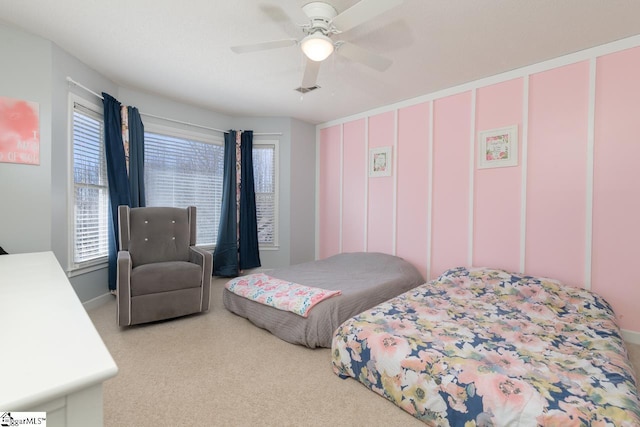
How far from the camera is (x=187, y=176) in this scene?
411 cm

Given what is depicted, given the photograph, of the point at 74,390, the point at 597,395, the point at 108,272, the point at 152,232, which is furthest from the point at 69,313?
the point at 108,272

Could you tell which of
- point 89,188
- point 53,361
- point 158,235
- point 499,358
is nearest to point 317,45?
A: point 53,361

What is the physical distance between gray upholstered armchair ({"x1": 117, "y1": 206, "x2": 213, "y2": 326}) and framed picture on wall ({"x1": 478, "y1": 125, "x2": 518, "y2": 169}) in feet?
9.81

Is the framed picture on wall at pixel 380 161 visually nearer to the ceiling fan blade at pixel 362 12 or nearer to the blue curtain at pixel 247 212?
the blue curtain at pixel 247 212

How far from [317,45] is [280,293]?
193 centimetres

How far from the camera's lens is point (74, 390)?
1.65ft

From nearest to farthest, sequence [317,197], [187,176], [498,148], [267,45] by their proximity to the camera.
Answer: [267,45], [498,148], [187,176], [317,197]

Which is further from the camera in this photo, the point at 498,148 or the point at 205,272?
the point at 498,148

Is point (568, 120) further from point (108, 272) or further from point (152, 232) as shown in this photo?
point (108, 272)

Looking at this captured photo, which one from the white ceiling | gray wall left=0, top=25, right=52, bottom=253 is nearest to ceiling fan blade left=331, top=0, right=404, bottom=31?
the white ceiling

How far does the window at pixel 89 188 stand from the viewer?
114 inches

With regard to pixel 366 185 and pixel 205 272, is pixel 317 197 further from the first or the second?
pixel 205 272

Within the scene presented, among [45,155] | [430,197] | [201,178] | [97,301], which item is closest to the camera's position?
[45,155]

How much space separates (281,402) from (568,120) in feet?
10.6
